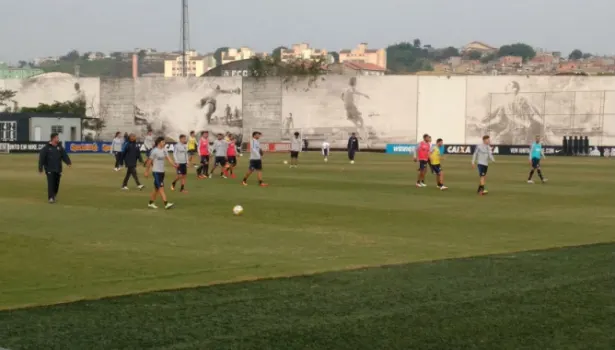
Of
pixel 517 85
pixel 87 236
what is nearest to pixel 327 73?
pixel 517 85

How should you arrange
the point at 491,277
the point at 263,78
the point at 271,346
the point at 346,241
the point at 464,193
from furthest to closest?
the point at 263,78, the point at 464,193, the point at 346,241, the point at 491,277, the point at 271,346

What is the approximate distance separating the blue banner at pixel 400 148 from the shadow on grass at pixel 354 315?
67.3m

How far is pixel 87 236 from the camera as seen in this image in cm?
1777

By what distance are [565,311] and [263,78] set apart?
268ft

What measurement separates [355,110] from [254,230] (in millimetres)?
70169

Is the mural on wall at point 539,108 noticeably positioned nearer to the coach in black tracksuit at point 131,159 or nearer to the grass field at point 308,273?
the coach in black tracksuit at point 131,159

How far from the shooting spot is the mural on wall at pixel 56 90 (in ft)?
309

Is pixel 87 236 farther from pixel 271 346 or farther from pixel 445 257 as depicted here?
pixel 271 346

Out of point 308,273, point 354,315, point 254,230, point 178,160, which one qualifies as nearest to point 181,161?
point 178,160

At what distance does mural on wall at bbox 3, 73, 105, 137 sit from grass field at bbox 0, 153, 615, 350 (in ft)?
225

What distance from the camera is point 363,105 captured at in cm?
8869

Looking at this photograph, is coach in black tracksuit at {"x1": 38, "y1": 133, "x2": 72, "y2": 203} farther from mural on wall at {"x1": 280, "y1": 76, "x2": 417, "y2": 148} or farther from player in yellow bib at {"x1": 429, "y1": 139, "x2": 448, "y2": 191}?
mural on wall at {"x1": 280, "y1": 76, "x2": 417, "y2": 148}

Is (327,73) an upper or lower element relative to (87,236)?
upper

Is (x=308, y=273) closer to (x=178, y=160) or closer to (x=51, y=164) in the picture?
(x=51, y=164)
